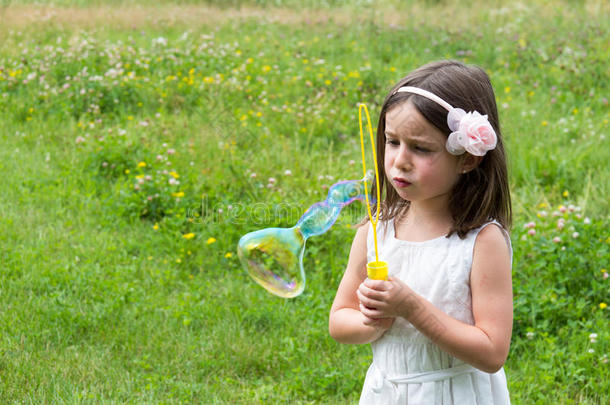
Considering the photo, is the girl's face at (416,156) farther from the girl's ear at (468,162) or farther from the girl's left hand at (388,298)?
the girl's left hand at (388,298)

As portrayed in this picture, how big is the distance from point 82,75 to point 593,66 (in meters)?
5.12

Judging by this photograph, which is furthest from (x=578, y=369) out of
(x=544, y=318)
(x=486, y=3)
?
(x=486, y=3)

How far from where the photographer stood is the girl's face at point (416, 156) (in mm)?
1566

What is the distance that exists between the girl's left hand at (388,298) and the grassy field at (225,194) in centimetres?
156

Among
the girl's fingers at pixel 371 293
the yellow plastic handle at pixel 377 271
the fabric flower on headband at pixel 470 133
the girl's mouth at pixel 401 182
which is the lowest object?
the girl's fingers at pixel 371 293

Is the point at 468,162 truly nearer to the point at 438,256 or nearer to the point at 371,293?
the point at 438,256

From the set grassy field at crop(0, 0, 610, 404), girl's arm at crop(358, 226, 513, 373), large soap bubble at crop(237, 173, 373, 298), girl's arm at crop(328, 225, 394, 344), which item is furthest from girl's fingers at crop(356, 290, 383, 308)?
grassy field at crop(0, 0, 610, 404)

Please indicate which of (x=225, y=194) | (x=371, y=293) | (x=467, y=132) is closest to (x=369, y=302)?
(x=371, y=293)

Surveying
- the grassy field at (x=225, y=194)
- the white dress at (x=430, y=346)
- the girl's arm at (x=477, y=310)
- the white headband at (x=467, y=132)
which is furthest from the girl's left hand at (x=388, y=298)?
the grassy field at (x=225, y=194)

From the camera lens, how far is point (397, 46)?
8156 mm

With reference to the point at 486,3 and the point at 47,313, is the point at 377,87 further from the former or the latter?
the point at 486,3

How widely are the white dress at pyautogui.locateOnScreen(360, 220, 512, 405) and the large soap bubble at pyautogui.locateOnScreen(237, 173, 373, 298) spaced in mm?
505

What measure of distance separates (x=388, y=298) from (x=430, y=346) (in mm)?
292

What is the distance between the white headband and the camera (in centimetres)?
152
